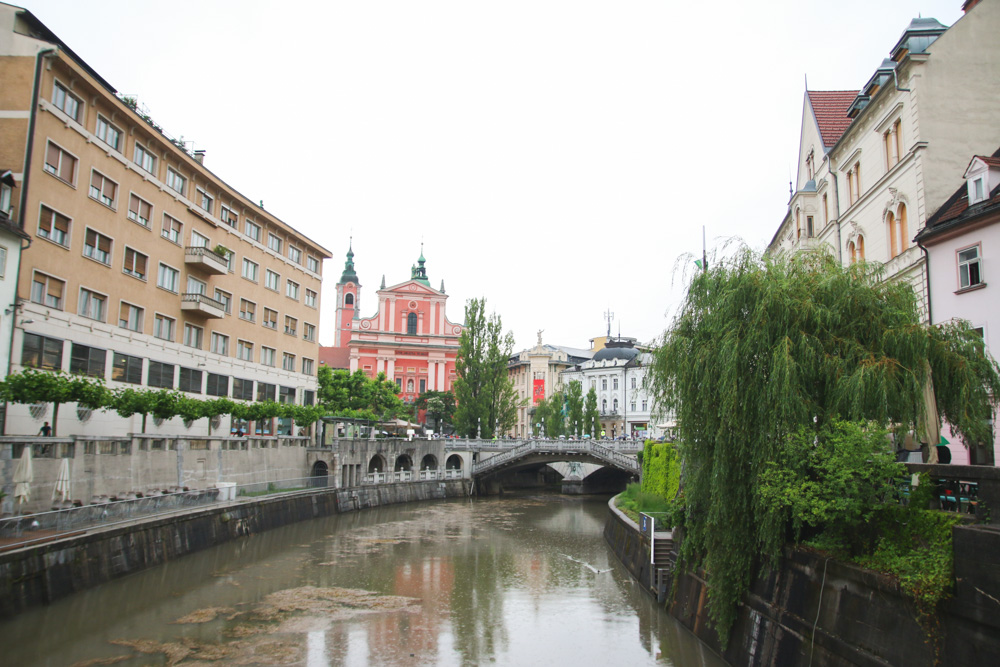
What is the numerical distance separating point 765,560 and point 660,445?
1723 cm

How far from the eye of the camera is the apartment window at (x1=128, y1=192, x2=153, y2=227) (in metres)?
36.7

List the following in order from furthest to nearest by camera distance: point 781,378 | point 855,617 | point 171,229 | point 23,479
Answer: point 171,229 < point 23,479 < point 781,378 < point 855,617

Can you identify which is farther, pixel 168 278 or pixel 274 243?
pixel 274 243

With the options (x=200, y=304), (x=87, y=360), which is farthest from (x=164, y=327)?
(x=87, y=360)

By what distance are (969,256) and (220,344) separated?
127 ft

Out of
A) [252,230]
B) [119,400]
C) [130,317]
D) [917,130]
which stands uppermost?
[252,230]

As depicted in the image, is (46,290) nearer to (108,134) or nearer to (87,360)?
(87,360)

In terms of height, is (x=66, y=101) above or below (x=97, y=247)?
above

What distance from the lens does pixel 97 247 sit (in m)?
34.1

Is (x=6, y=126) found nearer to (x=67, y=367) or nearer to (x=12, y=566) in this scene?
(x=67, y=367)

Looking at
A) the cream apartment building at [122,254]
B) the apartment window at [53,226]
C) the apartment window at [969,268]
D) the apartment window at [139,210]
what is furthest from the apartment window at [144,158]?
the apartment window at [969,268]

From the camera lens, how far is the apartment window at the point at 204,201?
43.3m

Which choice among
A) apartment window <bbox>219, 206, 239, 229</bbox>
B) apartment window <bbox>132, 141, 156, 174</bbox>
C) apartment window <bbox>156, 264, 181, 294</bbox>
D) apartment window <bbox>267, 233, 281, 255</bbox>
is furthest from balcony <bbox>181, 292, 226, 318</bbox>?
apartment window <bbox>267, 233, 281, 255</bbox>

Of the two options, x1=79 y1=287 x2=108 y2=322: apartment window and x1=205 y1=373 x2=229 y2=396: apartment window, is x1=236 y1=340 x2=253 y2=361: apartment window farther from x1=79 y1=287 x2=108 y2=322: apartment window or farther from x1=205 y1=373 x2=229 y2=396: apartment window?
x1=79 y1=287 x2=108 y2=322: apartment window
